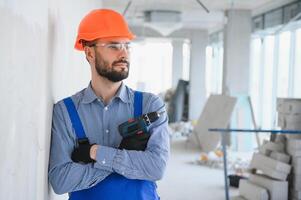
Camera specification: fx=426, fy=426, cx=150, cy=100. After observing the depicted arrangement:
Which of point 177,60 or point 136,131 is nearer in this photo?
point 136,131

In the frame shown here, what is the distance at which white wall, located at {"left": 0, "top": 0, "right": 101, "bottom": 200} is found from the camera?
1267 millimetres

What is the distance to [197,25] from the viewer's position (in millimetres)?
12656

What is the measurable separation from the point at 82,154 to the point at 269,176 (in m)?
3.39

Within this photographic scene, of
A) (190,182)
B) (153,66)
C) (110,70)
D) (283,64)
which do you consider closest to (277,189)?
(190,182)

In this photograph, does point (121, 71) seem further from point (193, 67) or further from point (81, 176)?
point (193, 67)

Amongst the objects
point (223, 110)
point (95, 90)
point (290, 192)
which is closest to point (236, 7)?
point (223, 110)

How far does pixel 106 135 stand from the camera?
1.89 metres

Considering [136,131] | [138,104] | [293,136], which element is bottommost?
[293,136]

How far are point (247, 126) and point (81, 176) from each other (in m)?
7.11

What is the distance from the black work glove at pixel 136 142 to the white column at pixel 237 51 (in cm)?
712

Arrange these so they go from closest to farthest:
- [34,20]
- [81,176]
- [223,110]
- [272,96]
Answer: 1. [34,20]
2. [81,176]
3. [223,110]
4. [272,96]

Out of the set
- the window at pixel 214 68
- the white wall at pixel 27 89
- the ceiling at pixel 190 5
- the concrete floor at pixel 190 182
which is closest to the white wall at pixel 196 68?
the window at pixel 214 68

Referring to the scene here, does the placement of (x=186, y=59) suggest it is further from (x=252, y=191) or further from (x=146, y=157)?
(x=146, y=157)

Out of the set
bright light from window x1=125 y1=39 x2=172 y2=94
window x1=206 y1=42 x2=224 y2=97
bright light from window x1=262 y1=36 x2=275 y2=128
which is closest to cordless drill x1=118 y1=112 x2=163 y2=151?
bright light from window x1=262 y1=36 x2=275 y2=128
